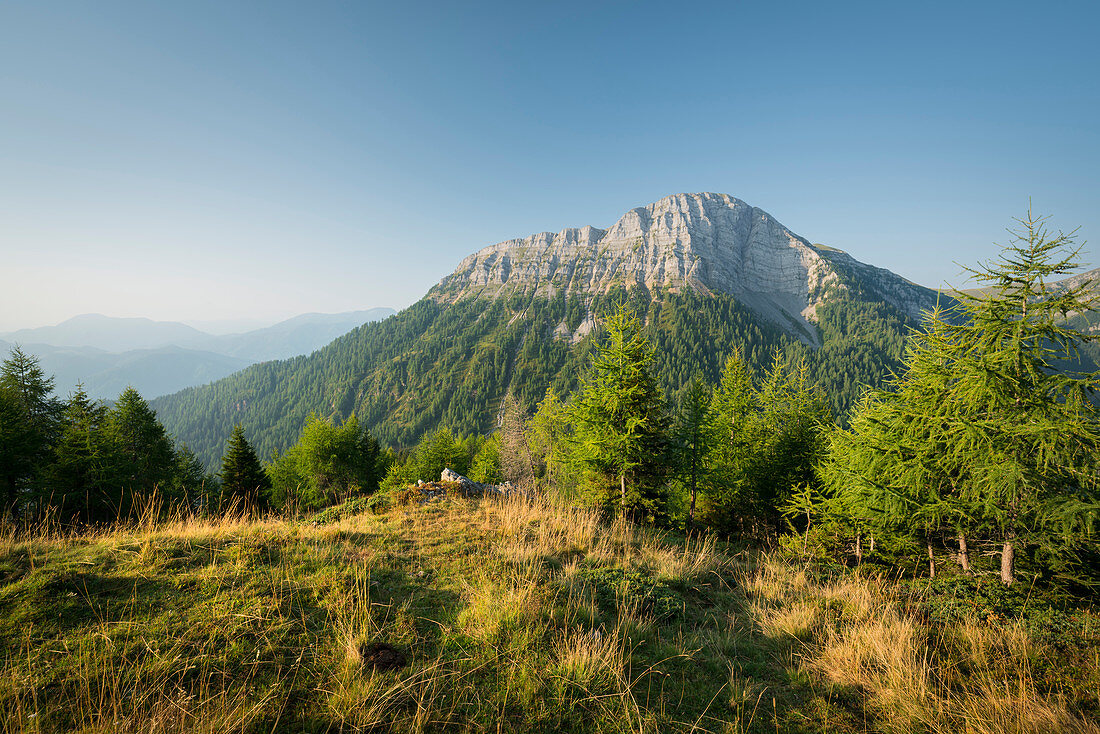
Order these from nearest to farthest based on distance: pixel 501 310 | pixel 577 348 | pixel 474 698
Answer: pixel 474 698
pixel 577 348
pixel 501 310

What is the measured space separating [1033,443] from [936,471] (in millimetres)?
1904

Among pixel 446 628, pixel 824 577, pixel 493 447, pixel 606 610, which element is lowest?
pixel 493 447

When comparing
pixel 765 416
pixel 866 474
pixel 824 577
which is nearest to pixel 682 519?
pixel 765 416

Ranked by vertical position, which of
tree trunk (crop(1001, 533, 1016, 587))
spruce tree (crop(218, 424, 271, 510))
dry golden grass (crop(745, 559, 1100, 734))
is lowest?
spruce tree (crop(218, 424, 271, 510))

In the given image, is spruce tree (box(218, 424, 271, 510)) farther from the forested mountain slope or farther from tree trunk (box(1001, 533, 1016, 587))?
the forested mountain slope

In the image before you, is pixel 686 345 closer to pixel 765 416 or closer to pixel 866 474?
pixel 765 416

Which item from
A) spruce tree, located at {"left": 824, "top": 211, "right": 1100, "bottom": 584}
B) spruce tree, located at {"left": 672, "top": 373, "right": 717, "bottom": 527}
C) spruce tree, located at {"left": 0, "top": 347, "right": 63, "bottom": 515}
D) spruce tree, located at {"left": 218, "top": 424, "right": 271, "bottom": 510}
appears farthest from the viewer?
spruce tree, located at {"left": 218, "top": 424, "right": 271, "bottom": 510}

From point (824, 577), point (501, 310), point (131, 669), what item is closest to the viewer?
point (131, 669)

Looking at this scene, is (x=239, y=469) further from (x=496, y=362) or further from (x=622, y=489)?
(x=496, y=362)

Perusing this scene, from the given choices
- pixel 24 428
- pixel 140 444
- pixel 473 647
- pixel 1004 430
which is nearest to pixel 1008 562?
pixel 1004 430

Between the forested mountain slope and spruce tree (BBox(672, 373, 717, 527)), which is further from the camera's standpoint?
the forested mountain slope

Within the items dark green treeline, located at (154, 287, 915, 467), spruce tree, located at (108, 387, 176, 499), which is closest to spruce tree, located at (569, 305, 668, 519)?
spruce tree, located at (108, 387, 176, 499)

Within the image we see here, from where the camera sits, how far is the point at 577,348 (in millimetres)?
162000

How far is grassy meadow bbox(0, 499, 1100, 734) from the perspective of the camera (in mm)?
2795
